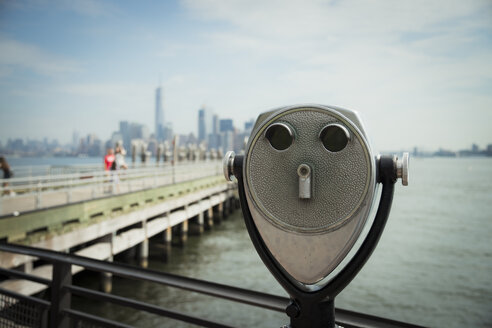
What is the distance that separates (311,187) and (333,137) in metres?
0.14

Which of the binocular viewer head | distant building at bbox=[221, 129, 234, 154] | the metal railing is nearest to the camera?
the binocular viewer head

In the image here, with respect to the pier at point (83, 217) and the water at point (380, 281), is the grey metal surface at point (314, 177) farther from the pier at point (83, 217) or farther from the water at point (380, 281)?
the water at point (380, 281)

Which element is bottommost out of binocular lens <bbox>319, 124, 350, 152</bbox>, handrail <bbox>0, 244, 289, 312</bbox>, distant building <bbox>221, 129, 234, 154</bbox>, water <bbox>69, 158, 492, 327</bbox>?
water <bbox>69, 158, 492, 327</bbox>

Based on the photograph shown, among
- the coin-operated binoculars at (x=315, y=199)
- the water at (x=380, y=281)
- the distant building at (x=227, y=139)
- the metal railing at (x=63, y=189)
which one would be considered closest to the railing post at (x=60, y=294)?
the coin-operated binoculars at (x=315, y=199)

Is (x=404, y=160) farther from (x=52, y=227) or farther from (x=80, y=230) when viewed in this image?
(x=80, y=230)

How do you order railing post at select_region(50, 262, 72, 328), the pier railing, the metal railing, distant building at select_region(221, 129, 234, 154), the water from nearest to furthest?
the pier railing, railing post at select_region(50, 262, 72, 328), the metal railing, the water, distant building at select_region(221, 129, 234, 154)

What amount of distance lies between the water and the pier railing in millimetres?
6633

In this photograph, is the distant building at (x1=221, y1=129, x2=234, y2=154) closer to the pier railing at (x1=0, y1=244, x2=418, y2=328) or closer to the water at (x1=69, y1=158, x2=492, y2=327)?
the water at (x1=69, y1=158, x2=492, y2=327)

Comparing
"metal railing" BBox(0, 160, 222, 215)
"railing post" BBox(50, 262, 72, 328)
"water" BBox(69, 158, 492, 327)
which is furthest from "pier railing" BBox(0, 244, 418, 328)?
"water" BBox(69, 158, 492, 327)

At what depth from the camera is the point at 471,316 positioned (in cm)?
1044

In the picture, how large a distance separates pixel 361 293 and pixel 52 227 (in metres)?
8.33

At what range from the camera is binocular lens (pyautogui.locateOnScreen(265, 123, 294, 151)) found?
1.05 meters

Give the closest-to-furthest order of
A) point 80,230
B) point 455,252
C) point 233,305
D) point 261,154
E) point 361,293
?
point 261,154, point 80,230, point 233,305, point 361,293, point 455,252

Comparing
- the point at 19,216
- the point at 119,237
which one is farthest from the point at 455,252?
the point at 19,216
